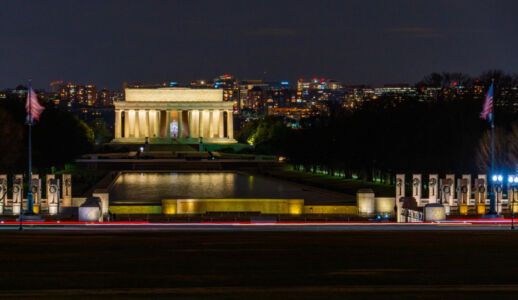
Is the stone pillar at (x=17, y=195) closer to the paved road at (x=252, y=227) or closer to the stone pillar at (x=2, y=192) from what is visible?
the stone pillar at (x=2, y=192)

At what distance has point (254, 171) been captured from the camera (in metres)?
79.1

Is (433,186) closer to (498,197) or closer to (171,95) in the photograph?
(498,197)

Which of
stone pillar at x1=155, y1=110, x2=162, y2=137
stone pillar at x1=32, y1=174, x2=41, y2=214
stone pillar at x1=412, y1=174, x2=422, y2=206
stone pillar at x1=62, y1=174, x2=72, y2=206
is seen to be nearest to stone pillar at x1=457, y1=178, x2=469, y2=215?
stone pillar at x1=412, y1=174, x2=422, y2=206

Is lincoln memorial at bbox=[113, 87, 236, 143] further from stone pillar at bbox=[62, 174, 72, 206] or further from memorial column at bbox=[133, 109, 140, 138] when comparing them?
stone pillar at bbox=[62, 174, 72, 206]

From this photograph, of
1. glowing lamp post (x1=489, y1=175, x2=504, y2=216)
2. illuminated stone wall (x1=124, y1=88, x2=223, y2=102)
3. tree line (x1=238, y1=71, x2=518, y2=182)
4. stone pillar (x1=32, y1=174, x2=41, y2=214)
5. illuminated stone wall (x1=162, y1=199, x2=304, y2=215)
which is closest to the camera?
glowing lamp post (x1=489, y1=175, x2=504, y2=216)

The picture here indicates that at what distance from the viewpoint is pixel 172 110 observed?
146375 millimetres

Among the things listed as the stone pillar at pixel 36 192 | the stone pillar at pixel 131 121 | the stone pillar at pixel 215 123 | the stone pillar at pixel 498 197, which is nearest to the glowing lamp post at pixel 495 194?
the stone pillar at pixel 498 197

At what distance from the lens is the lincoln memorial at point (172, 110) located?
475ft

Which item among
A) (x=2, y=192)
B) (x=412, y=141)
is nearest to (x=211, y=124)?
(x=412, y=141)

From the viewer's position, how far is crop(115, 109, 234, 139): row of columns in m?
146
